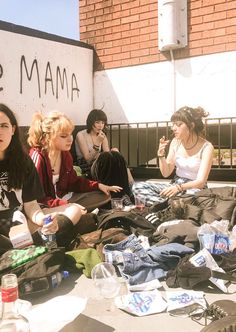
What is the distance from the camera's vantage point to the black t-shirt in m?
2.92

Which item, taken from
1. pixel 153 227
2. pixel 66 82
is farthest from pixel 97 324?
pixel 66 82

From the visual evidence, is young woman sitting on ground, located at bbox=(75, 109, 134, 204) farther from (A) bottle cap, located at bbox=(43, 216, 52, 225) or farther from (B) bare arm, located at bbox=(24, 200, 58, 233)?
(A) bottle cap, located at bbox=(43, 216, 52, 225)

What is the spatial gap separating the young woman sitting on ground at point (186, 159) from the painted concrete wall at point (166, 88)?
1.31m

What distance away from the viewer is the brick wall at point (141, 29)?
18.8ft

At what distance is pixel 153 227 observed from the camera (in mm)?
3498

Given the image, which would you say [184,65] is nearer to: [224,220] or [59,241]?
[224,220]

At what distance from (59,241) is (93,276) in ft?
2.21

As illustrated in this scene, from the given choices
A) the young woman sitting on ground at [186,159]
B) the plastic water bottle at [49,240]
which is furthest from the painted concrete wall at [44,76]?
the plastic water bottle at [49,240]

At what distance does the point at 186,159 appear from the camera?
180 inches

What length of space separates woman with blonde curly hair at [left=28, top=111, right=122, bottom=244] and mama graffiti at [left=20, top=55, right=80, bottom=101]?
71.5 inches

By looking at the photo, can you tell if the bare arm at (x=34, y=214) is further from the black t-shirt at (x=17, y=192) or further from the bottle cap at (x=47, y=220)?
the bottle cap at (x=47, y=220)

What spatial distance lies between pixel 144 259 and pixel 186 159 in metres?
2.09

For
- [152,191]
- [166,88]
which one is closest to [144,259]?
[152,191]

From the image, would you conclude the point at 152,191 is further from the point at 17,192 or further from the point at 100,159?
Answer: the point at 17,192
